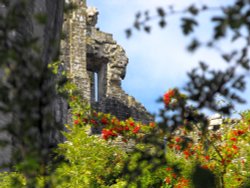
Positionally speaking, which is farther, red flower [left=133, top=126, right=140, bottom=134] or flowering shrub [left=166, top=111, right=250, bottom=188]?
red flower [left=133, top=126, right=140, bottom=134]

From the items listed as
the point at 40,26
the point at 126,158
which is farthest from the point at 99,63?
the point at 126,158

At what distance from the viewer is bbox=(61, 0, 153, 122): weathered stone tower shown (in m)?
30.5

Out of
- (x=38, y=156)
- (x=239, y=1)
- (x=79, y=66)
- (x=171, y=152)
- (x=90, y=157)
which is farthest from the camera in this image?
(x=79, y=66)

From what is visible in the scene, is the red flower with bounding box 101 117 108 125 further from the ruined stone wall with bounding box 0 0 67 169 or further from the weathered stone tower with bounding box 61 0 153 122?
the weathered stone tower with bounding box 61 0 153 122

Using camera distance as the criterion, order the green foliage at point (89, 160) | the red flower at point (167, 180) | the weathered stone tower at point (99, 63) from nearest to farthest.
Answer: the green foliage at point (89, 160)
the red flower at point (167, 180)
the weathered stone tower at point (99, 63)

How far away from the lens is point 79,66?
30625mm

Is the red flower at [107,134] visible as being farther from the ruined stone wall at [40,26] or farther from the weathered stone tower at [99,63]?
the weathered stone tower at [99,63]

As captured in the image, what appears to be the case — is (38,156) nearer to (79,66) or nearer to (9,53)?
(9,53)

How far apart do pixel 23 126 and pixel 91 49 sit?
2815cm

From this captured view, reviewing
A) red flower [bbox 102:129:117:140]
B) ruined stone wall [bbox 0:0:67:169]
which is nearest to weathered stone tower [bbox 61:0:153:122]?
ruined stone wall [bbox 0:0:67:169]

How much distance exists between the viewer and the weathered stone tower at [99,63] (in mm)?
30453

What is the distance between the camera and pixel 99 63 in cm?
3234

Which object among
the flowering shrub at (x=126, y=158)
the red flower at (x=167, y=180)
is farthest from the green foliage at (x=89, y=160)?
the red flower at (x=167, y=180)

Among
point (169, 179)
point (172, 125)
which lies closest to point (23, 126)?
point (172, 125)
